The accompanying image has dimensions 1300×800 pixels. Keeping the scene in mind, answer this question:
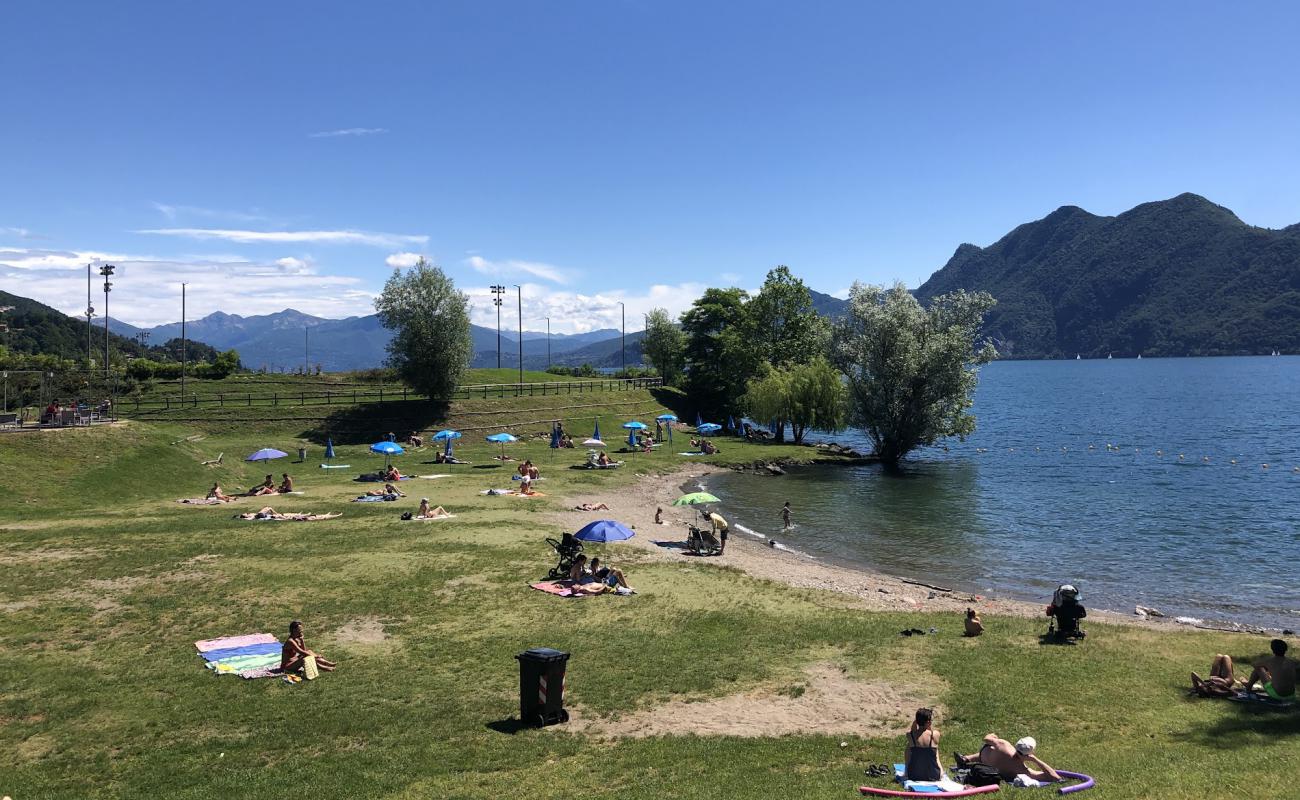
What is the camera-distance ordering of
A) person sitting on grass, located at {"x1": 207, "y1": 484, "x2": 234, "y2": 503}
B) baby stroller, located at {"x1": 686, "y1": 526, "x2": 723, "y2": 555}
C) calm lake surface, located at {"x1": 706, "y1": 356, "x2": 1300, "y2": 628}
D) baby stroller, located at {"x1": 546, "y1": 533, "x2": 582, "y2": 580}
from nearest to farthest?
baby stroller, located at {"x1": 546, "y1": 533, "x2": 582, "y2": 580} < calm lake surface, located at {"x1": 706, "y1": 356, "x2": 1300, "y2": 628} < baby stroller, located at {"x1": 686, "y1": 526, "x2": 723, "y2": 555} < person sitting on grass, located at {"x1": 207, "y1": 484, "x2": 234, "y2": 503}

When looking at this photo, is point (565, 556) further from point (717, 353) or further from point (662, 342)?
point (662, 342)

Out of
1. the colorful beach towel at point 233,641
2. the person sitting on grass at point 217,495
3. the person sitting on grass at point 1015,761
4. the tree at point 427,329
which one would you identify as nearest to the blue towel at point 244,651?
the colorful beach towel at point 233,641

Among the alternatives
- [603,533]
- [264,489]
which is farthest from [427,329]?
[603,533]

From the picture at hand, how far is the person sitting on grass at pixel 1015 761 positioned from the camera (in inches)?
451

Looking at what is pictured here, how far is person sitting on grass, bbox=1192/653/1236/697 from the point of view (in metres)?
15.6

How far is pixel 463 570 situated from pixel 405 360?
162ft

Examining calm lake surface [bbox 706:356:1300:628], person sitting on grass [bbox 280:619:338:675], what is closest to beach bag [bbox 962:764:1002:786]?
person sitting on grass [bbox 280:619:338:675]

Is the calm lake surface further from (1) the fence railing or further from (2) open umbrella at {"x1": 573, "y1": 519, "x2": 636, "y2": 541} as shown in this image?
(1) the fence railing

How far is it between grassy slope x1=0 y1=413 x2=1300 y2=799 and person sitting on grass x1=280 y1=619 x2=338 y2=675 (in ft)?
1.56

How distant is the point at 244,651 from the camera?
17.1 metres

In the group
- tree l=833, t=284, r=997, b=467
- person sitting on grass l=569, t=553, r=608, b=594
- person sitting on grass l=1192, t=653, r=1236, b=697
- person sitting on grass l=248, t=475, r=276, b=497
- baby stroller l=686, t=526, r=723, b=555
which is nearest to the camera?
person sitting on grass l=1192, t=653, r=1236, b=697

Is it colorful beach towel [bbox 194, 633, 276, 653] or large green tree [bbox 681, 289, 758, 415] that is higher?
large green tree [bbox 681, 289, 758, 415]

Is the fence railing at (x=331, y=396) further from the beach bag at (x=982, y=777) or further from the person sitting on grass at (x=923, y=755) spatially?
the beach bag at (x=982, y=777)

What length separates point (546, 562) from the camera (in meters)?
26.4
